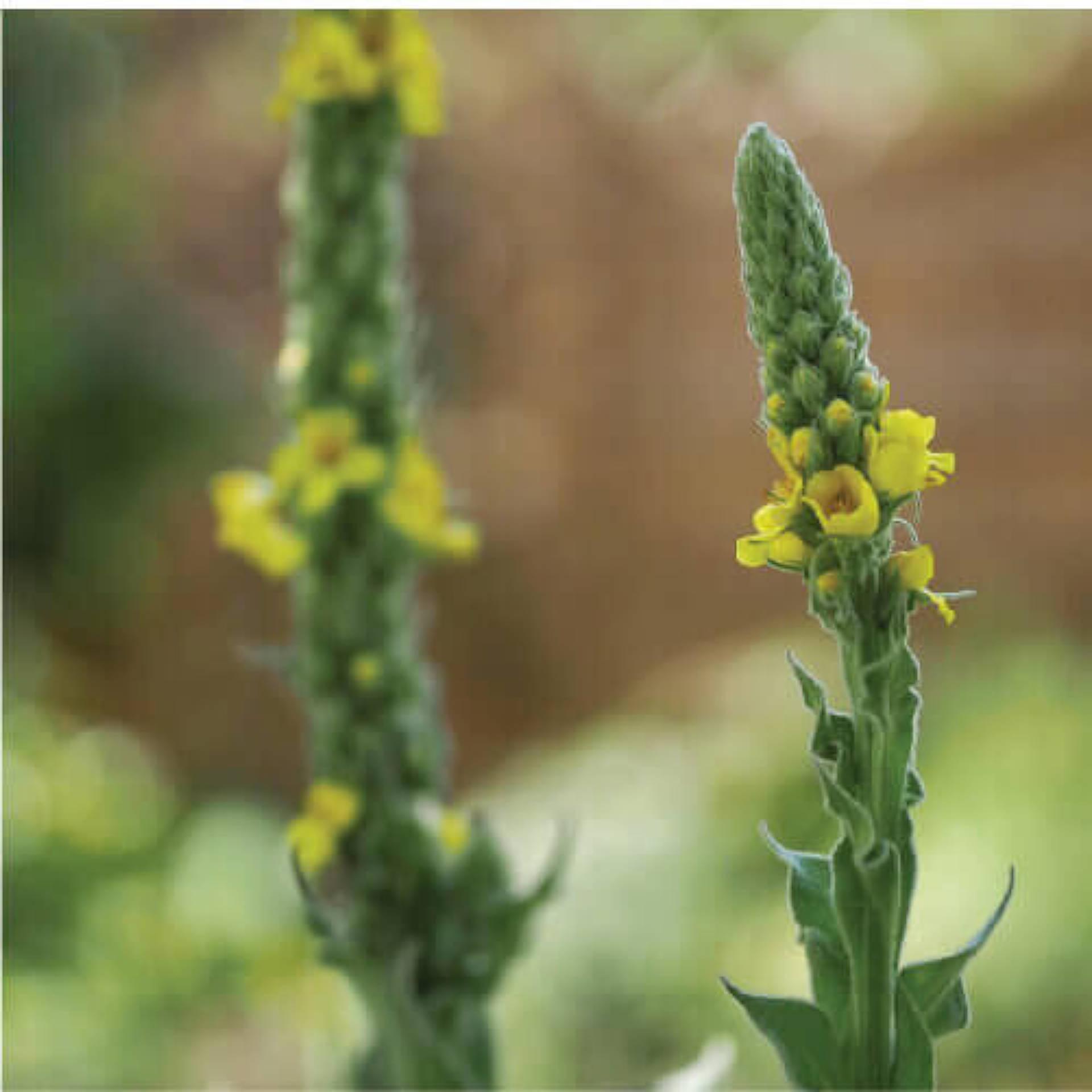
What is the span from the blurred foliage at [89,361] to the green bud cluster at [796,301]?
214cm

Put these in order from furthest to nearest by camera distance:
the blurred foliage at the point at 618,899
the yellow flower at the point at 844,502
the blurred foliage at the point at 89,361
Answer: the blurred foliage at the point at 89,361 → the blurred foliage at the point at 618,899 → the yellow flower at the point at 844,502

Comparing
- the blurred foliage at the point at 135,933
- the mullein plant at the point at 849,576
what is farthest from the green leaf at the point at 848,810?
the blurred foliage at the point at 135,933

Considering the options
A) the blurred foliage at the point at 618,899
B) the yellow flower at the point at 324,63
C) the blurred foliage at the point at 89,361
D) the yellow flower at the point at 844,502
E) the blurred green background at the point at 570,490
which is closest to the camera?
the yellow flower at the point at 844,502

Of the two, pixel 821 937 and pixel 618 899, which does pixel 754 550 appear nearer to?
pixel 821 937

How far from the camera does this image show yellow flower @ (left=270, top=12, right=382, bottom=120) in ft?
1.25

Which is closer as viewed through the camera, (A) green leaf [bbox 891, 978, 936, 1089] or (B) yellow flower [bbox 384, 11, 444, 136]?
(A) green leaf [bbox 891, 978, 936, 1089]

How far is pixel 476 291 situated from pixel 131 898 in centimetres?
147

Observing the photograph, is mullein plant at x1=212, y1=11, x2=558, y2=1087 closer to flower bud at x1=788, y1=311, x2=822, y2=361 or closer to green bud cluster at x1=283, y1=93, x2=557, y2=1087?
green bud cluster at x1=283, y1=93, x2=557, y2=1087

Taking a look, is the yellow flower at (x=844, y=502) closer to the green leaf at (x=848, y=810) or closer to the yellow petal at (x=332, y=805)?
the green leaf at (x=848, y=810)

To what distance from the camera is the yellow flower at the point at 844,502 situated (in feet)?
0.80

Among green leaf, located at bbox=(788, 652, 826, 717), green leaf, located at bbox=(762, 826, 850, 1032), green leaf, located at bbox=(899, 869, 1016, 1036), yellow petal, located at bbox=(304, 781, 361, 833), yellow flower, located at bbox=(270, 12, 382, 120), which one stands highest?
yellow flower, located at bbox=(270, 12, 382, 120)

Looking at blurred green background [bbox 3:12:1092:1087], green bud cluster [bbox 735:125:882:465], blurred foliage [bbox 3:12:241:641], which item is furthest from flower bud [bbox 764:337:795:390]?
blurred foliage [bbox 3:12:241:641]

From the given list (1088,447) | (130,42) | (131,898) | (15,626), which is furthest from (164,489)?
(1088,447)

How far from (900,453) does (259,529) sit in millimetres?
214
